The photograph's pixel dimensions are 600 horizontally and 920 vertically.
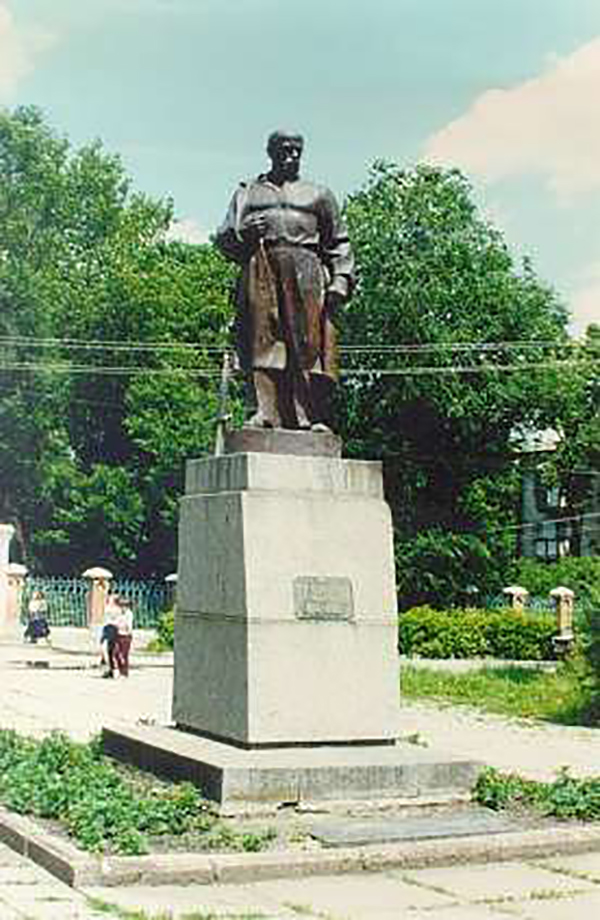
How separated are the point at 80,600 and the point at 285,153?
3142 centimetres

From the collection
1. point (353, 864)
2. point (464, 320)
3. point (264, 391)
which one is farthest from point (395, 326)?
point (353, 864)

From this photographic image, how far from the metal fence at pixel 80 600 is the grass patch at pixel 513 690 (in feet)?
49.1

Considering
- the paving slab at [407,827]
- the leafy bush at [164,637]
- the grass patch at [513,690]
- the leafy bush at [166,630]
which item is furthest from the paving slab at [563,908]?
the leafy bush at [166,630]

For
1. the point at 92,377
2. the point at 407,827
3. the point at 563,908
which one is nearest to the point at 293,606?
the point at 407,827

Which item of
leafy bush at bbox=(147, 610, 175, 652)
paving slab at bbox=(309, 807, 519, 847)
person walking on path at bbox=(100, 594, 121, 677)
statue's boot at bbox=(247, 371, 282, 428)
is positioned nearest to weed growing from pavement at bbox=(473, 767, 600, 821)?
paving slab at bbox=(309, 807, 519, 847)

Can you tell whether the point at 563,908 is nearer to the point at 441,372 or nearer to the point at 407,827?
the point at 407,827

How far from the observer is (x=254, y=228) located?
9.97 metres

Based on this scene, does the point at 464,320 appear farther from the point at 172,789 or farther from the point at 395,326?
the point at 172,789

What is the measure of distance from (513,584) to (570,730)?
1174 inches

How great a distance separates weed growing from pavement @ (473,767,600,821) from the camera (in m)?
8.54

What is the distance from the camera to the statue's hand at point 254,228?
392 inches

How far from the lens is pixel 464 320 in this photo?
43.2 m

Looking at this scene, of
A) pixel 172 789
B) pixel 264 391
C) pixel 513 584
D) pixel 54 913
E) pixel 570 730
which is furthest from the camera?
pixel 513 584

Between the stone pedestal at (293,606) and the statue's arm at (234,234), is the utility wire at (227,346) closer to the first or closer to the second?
the statue's arm at (234,234)
